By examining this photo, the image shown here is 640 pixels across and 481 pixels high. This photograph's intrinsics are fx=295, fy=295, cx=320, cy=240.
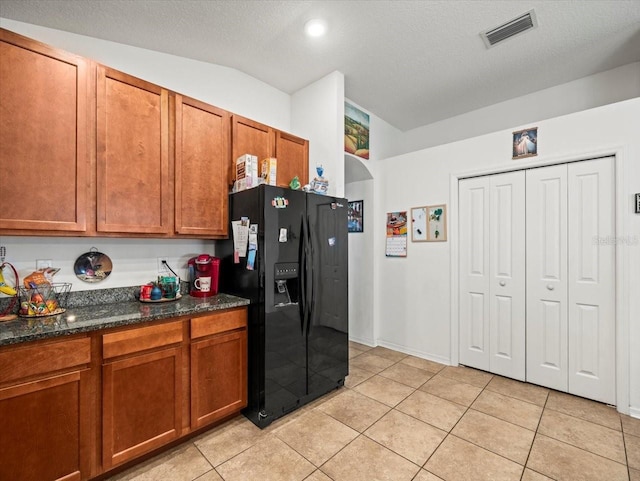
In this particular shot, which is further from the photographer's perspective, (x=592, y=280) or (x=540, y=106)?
(x=540, y=106)

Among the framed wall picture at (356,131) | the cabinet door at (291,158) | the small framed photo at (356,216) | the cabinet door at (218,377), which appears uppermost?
the framed wall picture at (356,131)

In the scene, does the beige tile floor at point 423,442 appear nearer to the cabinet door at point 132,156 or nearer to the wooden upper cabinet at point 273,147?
the cabinet door at point 132,156

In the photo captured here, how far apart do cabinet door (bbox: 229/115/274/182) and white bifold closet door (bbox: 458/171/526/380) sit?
85.2 inches

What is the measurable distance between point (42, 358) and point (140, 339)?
432mm

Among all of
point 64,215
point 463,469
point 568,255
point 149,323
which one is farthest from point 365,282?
point 64,215

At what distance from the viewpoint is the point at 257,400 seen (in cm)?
221

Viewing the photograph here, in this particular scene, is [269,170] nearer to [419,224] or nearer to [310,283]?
[310,283]

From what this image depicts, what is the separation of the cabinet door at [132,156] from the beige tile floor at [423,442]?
5.22 ft

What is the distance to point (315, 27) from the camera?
2.37 m

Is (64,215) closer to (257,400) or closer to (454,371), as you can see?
(257,400)

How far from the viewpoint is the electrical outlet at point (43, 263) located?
Result: 1.95m

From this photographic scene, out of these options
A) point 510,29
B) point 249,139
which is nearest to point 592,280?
point 510,29

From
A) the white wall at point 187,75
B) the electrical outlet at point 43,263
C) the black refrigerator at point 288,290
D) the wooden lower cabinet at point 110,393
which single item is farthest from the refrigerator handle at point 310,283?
the electrical outlet at point 43,263

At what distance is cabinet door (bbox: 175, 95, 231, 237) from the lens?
2275mm
